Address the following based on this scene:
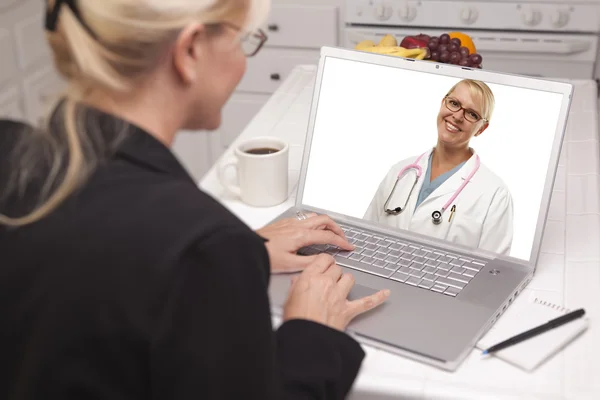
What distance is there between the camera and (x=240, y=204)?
1.41 metres

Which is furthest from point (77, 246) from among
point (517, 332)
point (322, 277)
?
point (517, 332)

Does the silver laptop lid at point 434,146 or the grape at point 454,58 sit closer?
the silver laptop lid at point 434,146

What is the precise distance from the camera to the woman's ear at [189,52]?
74 centimetres

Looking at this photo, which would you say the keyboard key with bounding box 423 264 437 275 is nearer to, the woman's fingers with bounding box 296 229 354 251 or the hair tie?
the woman's fingers with bounding box 296 229 354 251

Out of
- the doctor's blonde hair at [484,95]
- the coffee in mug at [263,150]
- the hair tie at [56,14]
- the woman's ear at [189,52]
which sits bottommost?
the coffee in mug at [263,150]

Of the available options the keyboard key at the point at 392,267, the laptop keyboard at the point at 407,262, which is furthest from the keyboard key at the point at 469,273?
the keyboard key at the point at 392,267

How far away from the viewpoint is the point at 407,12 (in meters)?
2.44

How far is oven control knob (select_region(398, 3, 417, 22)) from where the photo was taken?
7.98ft

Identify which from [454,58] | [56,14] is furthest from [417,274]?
Result: [56,14]

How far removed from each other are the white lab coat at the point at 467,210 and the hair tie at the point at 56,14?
0.66m

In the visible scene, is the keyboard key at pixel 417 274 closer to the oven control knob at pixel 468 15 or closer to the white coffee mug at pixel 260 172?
the white coffee mug at pixel 260 172

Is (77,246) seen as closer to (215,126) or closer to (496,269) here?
(215,126)

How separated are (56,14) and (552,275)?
2.69 ft

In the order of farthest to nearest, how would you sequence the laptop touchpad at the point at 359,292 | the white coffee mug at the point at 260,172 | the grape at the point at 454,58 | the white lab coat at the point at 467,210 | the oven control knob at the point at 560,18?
the oven control knob at the point at 560,18 < the grape at the point at 454,58 < the white coffee mug at the point at 260,172 < the white lab coat at the point at 467,210 < the laptop touchpad at the point at 359,292
